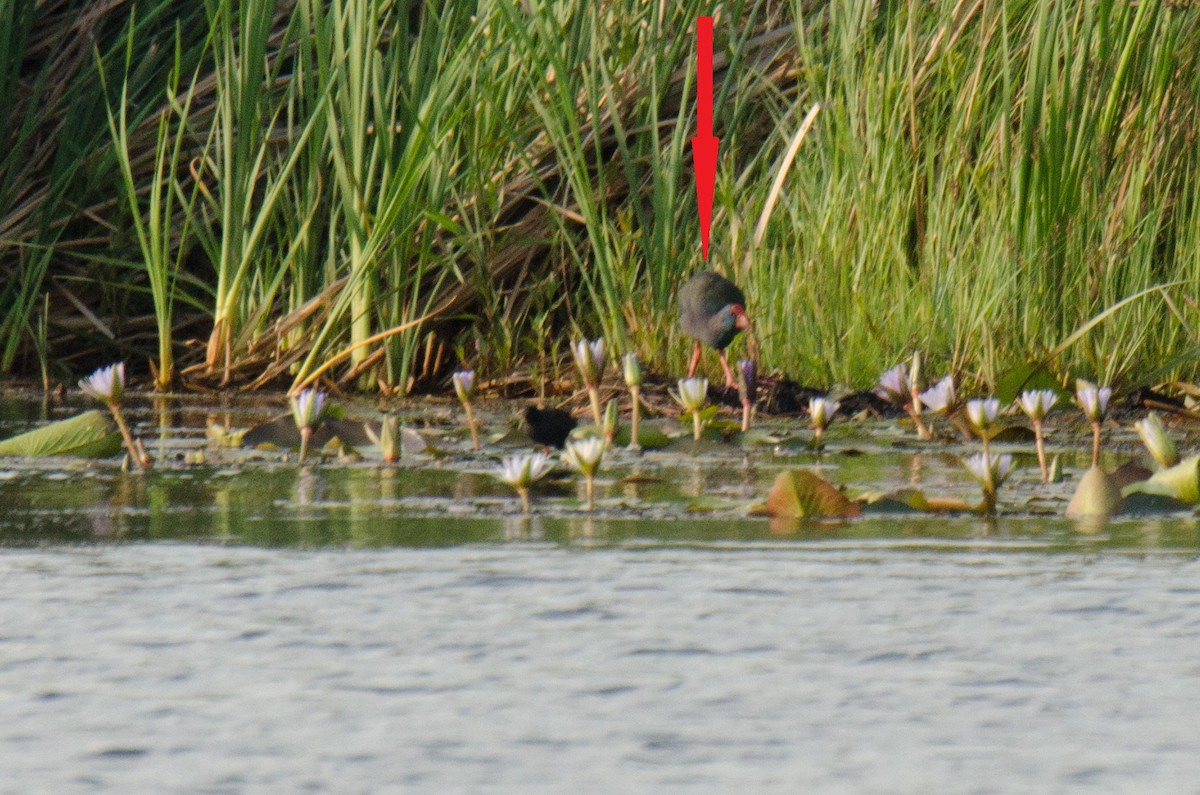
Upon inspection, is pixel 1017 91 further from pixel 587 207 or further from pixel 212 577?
pixel 212 577

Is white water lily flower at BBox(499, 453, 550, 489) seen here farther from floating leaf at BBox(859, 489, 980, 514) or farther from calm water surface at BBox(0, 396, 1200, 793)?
floating leaf at BBox(859, 489, 980, 514)

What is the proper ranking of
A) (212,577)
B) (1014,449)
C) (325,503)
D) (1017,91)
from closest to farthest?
(212,577)
(325,503)
(1014,449)
(1017,91)

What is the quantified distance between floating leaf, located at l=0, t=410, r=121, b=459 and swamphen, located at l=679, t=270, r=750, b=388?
1310mm

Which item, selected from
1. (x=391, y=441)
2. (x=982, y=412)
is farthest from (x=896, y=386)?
(x=391, y=441)

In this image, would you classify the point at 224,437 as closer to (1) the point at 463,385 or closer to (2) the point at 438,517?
(1) the point at 463,385

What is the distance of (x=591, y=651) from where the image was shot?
5.89 ft

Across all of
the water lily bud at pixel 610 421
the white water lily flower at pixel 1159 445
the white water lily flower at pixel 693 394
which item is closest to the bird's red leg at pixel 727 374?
the white water lily flower at pixel 693 394

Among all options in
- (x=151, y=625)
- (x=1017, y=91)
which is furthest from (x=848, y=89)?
(x=151, y=625)

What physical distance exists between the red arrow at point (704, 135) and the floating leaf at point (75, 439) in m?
1.72

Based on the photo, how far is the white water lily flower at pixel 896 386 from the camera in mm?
3879

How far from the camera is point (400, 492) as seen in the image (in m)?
2.96

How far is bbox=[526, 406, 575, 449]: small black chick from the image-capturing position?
11.7 ft

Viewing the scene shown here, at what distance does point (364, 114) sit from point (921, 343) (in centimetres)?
137

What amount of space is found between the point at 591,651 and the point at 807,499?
875mm
